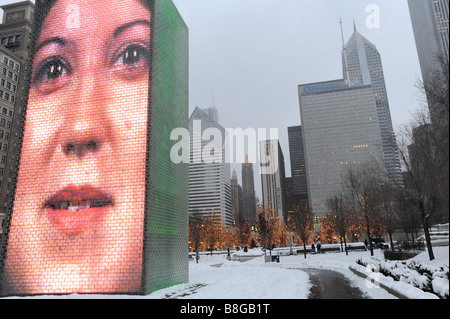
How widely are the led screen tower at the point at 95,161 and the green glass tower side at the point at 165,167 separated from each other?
0.32 feet

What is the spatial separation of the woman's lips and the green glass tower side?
2.40 meters

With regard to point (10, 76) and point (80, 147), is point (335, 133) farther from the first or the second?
point (80, 147)

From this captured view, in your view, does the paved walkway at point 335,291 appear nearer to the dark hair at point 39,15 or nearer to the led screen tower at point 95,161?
the led screen tower at point 95,161

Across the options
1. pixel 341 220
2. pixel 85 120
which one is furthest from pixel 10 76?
pixel 341 220

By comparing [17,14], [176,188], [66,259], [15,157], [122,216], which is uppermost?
[17,14]

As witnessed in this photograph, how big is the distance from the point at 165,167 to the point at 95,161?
3589 millimetres

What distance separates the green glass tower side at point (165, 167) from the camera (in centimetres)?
1436

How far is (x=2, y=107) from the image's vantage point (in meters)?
74.7

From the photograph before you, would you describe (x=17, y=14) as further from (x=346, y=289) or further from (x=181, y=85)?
(x=346, y=289)

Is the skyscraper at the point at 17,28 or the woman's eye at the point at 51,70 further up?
the skyscraper at the point at 17,28

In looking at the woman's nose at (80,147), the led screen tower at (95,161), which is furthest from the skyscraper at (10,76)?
the woman's nose at (80,147)

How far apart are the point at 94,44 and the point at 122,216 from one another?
9445 mm

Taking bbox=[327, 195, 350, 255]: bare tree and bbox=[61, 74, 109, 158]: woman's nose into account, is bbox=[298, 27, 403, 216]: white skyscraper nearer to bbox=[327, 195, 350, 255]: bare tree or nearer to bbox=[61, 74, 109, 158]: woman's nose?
bbox=[327, 195, 350, 255]: bare tree
